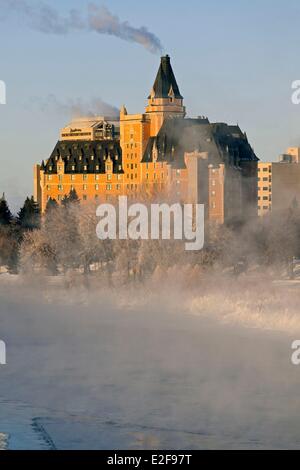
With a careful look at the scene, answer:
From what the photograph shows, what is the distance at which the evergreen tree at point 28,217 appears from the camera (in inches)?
4547

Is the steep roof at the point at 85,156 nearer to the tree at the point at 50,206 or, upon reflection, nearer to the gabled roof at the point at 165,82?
the gabled roof at the point at 165,82

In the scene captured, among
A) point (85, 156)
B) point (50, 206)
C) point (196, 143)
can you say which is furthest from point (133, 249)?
point (85, 156)

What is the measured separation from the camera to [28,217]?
11881cm

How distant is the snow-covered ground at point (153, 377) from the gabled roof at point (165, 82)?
91.3 metres

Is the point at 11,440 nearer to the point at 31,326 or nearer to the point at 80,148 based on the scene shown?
the point at 31,326

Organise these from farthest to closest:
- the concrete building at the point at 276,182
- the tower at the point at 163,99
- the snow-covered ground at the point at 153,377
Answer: the tower at the point at 163,99
the concrete building at the point at 276,182
the snow-covered ground at the point at 153,377

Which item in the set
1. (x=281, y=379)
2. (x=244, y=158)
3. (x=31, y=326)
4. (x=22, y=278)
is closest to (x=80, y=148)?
(x=244, y=158)

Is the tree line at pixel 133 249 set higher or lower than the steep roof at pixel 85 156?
lower

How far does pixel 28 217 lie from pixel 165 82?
46.6m

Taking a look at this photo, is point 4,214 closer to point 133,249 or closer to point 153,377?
point 133,249

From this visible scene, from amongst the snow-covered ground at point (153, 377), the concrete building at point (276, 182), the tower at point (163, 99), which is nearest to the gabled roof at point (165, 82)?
the tower at point (163, 99)

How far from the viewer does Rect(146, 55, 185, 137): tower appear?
159875 millimetres

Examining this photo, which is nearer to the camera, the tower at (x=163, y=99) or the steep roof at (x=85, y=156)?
the tower at (x=163, y=99)
